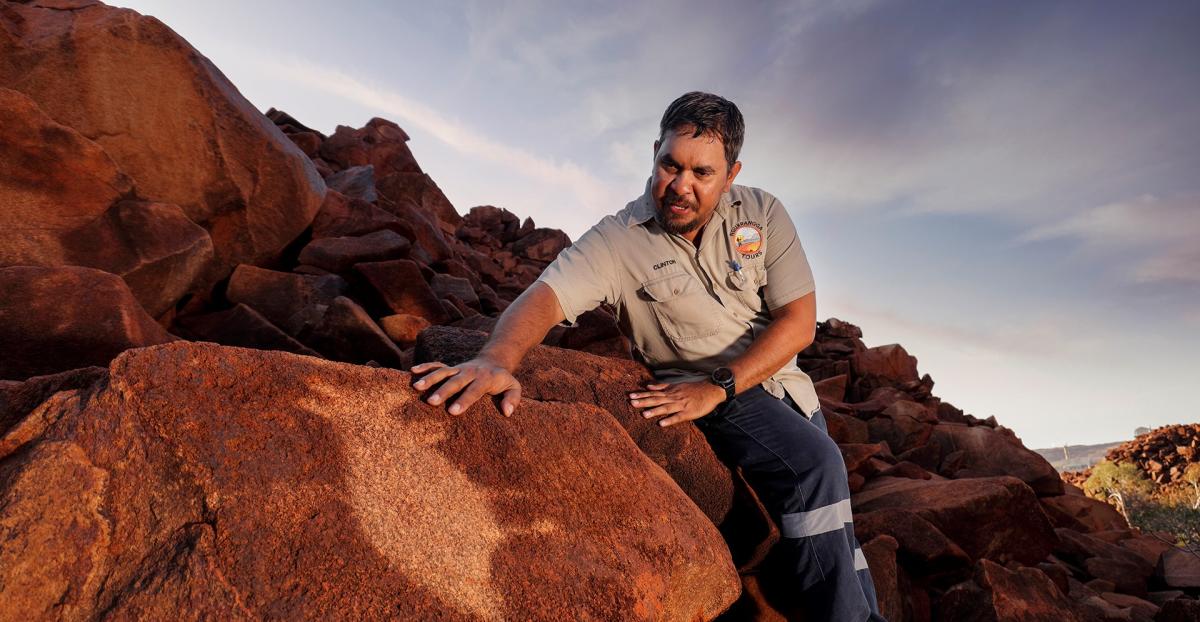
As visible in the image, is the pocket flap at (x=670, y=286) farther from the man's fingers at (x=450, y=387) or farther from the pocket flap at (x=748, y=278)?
the man's fingers at (x=450, y=387)

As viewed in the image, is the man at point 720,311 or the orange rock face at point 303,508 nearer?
the orange rock face at point 303,508

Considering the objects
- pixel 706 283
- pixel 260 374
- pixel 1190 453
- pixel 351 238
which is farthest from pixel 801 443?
pixel 1190 453

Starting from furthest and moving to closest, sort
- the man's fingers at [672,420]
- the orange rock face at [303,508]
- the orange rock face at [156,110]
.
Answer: the orange rock face at [156,110]
the man's fingers at [672,420]
the orange rock face at [303,508]

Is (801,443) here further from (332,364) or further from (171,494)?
(171,494)

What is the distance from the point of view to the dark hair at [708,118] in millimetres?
3383

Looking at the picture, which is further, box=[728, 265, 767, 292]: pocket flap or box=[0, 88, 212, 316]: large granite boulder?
box=[0, 88, 212, 316]: large granite boulder

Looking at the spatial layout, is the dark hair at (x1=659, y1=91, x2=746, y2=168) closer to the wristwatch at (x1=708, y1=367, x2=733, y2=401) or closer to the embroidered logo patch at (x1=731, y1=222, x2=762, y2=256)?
the embroidered logo patch at (x1=731, y1=222, x2=762, y2=256)

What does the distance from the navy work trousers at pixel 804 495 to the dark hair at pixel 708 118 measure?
132 centimetres

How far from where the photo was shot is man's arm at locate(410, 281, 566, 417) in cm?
223

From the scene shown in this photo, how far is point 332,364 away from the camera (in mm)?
2129

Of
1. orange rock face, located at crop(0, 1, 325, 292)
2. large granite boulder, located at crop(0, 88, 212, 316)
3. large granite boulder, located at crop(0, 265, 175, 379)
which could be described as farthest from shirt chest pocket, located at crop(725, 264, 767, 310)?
orange rock face, located at crop(0, 1, 325, 292)

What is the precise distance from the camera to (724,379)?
3143 millimetres

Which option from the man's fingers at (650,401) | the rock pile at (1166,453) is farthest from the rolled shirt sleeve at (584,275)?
the rock pile at (1166,453)

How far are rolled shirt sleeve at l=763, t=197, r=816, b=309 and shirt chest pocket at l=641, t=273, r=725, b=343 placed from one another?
322 mm
